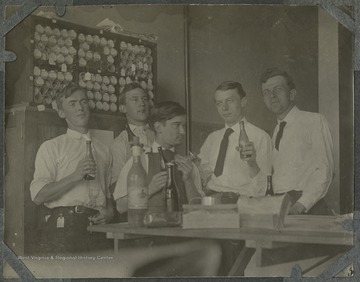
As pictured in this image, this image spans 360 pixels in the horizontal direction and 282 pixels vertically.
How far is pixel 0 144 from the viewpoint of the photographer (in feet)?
6.84

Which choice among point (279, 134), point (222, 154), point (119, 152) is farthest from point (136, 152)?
point (279, 134)

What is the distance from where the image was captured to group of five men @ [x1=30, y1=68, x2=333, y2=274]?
6.77ft

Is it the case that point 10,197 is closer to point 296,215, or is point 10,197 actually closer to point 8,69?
point 8,69

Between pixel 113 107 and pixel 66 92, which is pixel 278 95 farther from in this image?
pixel 66 92

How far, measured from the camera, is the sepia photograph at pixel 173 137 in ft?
6.75

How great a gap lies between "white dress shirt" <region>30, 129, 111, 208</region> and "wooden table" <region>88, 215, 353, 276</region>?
109mm

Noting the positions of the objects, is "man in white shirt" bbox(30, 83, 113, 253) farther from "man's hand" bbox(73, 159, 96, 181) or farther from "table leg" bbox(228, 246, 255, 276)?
"table leg" bbox(228, 246, 255, 276)

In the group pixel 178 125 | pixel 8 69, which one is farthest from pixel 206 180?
pixel 8 69

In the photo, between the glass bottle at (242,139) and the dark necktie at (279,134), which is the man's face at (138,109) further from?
the dark necktie at (279,134)

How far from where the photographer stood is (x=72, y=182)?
6.79 feet

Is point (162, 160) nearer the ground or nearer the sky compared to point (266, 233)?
nearer the sky

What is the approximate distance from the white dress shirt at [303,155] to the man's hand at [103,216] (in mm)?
573

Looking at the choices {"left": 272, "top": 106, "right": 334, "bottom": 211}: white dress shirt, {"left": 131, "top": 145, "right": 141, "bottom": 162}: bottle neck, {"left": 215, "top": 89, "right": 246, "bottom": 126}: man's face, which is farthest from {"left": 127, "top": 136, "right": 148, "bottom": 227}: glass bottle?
{"left": 272, "top": 106, "right": 334, "bottom": 211}: white dress shirt

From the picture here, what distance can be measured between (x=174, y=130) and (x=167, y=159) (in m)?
0.10
